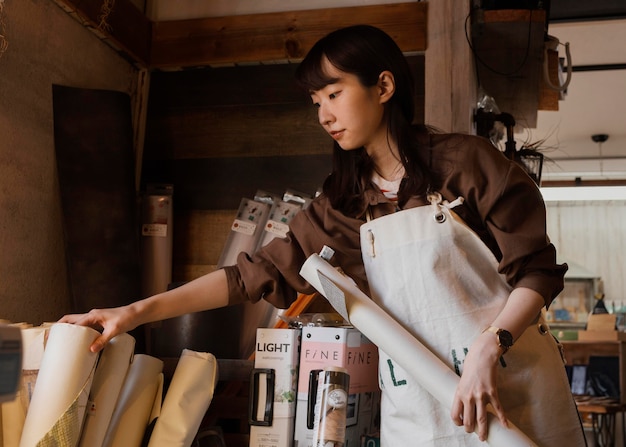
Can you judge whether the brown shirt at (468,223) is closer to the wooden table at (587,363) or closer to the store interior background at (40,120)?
the store interior background at (40,120)

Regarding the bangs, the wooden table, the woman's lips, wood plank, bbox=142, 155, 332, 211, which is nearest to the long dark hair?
the bangs

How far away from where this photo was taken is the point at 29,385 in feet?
5.11

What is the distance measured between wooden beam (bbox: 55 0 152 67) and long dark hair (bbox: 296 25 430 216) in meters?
0.95

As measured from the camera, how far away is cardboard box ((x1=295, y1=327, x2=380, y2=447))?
1.79 metres

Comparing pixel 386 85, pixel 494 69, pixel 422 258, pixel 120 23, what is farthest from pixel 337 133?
pixel 494 69

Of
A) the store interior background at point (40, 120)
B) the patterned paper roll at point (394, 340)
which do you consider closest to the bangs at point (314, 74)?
the patterned paper roll at point (394, 340)

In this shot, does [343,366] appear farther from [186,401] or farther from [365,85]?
[365,85]

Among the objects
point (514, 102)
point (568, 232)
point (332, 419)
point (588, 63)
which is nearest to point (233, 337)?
point (332, 419)

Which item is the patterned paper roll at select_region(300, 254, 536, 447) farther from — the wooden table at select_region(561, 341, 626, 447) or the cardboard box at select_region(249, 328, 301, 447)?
the wooden table at select_region(561, 341, 626, 447)

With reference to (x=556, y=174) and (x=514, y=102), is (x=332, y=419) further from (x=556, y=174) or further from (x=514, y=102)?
(x=556, y=174)

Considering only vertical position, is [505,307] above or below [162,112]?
below

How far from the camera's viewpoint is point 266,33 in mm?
2607

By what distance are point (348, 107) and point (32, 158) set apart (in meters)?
1.00

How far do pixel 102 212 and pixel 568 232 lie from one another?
25.6 feet
